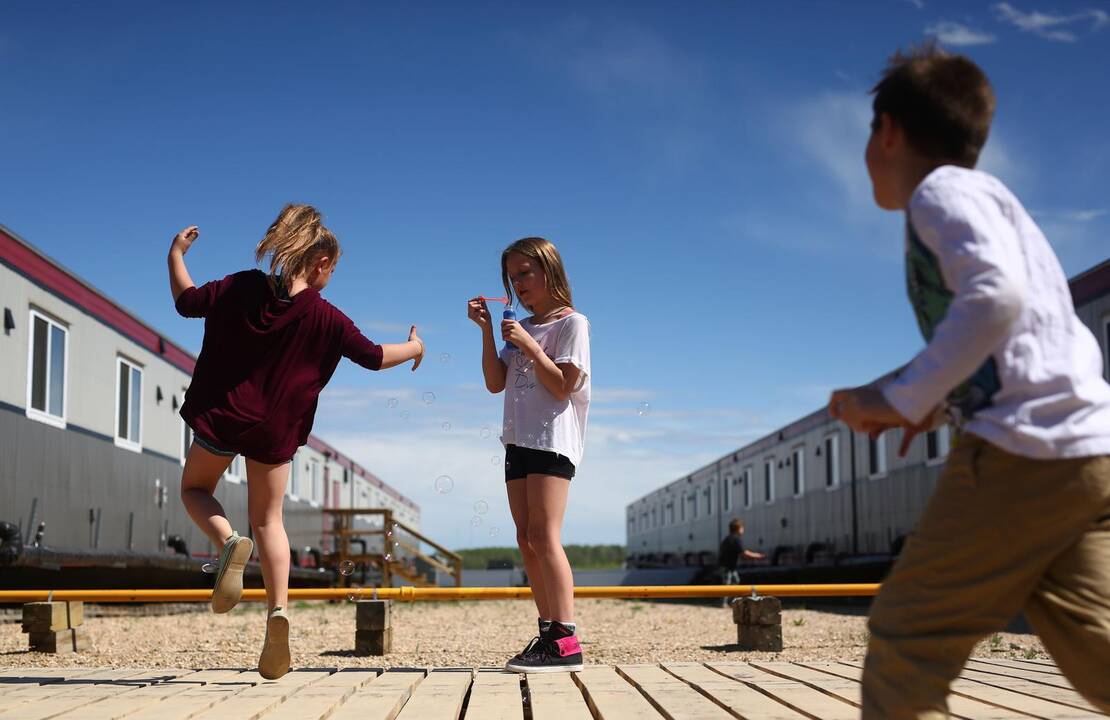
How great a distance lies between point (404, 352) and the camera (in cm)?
439

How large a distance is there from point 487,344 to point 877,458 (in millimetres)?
13652

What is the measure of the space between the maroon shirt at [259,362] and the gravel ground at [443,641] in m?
2.63

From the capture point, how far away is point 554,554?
4266 millimetres

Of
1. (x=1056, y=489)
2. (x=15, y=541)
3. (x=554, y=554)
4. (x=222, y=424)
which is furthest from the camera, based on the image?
(x=15, y=541)

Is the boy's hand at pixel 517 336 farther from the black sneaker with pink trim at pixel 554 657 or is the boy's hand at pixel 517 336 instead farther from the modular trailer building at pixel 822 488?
the modular trailer building at pixel 822 488

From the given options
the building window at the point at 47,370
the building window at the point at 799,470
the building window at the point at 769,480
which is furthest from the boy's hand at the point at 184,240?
the building window at the point at 769,480

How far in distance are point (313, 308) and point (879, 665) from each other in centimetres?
275

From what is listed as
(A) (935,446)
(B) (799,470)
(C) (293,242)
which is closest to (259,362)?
(C) (293,242)

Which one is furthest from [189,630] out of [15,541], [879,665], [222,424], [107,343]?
[879,665]

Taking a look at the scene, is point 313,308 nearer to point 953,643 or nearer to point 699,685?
point 699,685

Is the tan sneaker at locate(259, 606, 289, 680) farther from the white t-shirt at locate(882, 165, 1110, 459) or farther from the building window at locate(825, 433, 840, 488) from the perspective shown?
the building window at locate(825, 433, 840, 488)

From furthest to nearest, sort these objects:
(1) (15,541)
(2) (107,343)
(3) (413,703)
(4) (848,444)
A: (4) (848,444) < (2) (107,343) < (1) (15,541) < (3) (413,703)

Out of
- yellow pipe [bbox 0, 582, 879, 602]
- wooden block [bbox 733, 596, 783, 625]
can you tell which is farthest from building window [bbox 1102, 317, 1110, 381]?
yellow pipe [bbox 0, 582, 879, 602]

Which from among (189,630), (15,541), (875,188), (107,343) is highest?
(107,343)
